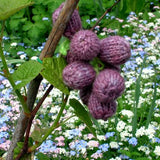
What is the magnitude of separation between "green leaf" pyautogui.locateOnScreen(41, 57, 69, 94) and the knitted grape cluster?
0.04 metres

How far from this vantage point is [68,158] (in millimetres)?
1628

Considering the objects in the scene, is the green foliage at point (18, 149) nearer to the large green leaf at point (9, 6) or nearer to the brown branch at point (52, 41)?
the brown branch at point (52, 41)

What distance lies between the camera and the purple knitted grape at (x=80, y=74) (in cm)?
44

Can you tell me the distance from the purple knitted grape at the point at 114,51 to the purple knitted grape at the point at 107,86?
0.08ft

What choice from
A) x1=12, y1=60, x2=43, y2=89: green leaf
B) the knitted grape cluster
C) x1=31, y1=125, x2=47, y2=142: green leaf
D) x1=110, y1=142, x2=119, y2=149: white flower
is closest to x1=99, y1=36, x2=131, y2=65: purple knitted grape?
the knitted grape cluster

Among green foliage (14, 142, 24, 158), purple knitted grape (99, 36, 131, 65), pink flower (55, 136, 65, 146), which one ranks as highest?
purple knitted grape (99, 36, 131, 65)

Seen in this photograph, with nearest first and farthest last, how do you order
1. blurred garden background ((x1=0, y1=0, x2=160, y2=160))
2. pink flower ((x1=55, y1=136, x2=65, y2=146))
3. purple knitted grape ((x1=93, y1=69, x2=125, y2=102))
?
purple knitted grape ((x1=93, y1=69, x2=125, y2=102))
blurred garden background ((x1=0, y1=0, x2=160, y2=160))
pink flower ((x1=55, y1=136, x2=65, y2=146))

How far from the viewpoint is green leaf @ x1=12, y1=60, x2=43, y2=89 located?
52cm

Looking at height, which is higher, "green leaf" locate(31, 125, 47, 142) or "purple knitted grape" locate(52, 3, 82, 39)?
"purple knitted grape" locate(52, 3, 82, 39)

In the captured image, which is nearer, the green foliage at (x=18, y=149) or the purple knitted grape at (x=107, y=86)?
the purple knitted grape at (x=107, y=86)

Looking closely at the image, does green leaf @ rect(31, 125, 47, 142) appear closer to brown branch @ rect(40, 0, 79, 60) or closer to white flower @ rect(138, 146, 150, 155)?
brown branch @ rect(40, 0, 79, 60)

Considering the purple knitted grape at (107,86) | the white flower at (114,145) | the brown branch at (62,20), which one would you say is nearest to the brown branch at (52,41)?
the brown branch at (62,20)

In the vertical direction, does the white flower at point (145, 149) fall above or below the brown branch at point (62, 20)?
below

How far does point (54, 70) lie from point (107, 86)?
0.41ft
